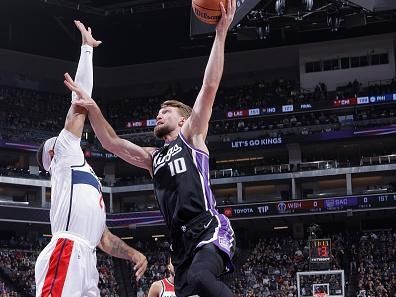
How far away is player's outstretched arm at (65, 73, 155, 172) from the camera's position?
6.10m

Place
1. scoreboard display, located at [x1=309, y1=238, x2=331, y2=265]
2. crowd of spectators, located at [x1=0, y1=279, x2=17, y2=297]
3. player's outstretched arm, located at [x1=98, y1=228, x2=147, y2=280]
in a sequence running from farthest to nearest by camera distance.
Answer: crowd of spectators, located at [x1=0, y1=279, x2=17, y2=297], scoreboard display, located at [x1=309, y1=238, x2=331, y2=265], player's outstretched arm, located at [x1=98, y1=228, x2=147, y2=280]

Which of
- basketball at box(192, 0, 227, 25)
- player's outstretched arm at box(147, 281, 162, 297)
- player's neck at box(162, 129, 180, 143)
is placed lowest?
player's outstretched arm at box(147, 281, 162, 297)

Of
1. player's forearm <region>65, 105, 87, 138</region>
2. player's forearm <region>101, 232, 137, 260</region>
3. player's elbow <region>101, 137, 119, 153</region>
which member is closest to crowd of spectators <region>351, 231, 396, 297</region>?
player's forearm <region>101, 232, 137, 260</region>

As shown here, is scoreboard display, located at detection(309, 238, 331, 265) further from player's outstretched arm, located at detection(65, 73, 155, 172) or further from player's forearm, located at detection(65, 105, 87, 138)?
player's forearm, located at detection(65, 105, 87, 138)

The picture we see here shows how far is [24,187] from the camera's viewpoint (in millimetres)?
45219

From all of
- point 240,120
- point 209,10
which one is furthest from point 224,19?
point 240,120

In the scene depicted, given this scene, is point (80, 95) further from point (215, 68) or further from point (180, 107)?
point (215, 68)

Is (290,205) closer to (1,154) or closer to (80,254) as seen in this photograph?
(1,154)

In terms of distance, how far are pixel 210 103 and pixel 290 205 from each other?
36821 mm

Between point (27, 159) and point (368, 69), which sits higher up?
point (368, 69)

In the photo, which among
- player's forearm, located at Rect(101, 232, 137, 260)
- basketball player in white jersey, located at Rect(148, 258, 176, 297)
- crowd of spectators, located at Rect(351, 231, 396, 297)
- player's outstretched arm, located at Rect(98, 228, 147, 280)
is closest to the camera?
player's outstretched arm, located at Rect(98, 228, 147, 280)

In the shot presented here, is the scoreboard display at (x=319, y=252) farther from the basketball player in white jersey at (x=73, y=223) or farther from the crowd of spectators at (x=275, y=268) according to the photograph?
the basketball player in white jersey at (x=73, y=223)

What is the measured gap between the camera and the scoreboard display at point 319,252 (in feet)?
104

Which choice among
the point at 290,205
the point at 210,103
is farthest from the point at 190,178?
the point at 290,205
